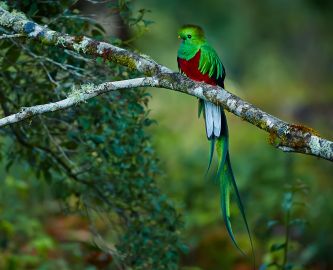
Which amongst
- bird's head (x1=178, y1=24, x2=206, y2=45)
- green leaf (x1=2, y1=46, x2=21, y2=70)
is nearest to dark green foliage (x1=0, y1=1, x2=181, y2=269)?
green leaf (x1=2, y1=46, x2=21, y2=70)

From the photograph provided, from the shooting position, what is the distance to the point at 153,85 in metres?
2.96

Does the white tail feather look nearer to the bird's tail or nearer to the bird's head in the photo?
the bird's tail

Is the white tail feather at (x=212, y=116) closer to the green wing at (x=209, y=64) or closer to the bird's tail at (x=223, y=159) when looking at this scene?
the bird's tail at (x=223, y=159)

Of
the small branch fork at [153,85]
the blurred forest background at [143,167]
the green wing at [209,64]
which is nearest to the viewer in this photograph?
the small branch fork at [153,85]

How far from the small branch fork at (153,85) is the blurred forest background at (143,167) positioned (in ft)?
1.73

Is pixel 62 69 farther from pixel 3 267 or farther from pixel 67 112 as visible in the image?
pixel 3 267

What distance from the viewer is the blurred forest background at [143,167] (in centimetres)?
391

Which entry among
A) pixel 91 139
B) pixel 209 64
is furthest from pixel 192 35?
pixel 91 139

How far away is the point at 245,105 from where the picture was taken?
2.78m

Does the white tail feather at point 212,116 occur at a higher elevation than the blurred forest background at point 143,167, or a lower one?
lower

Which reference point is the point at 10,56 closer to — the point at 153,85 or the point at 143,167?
the point at 143,167

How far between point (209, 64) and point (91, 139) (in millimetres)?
948

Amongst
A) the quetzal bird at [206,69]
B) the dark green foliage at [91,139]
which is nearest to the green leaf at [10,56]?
the dark green foliage at [91,139]

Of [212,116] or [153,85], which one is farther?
[212,116]
